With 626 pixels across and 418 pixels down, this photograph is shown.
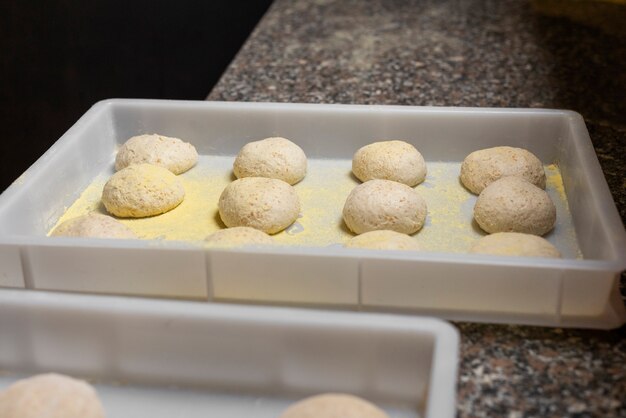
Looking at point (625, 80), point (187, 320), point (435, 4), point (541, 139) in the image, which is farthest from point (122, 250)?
point (435, 4)

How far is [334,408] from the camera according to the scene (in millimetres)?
849

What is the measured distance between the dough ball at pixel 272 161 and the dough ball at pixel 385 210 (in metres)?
0.19

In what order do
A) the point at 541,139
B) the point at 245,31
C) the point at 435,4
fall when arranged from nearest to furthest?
the point at 541,139 → the point at 435,4 → the point at 245,31

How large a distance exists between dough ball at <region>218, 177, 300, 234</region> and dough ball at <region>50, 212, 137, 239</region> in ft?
0.62

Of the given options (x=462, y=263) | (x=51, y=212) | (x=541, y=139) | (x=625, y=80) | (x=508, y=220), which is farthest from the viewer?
(x=625, y=80)

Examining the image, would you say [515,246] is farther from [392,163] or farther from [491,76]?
[491,76]

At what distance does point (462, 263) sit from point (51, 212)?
79 cm

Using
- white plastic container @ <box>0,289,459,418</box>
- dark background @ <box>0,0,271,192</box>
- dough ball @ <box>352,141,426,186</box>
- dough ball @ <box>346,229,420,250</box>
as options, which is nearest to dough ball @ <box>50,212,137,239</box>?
white plastic container @ <box>0,289,459,418</box>

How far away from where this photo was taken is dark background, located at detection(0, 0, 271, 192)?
6.68ft

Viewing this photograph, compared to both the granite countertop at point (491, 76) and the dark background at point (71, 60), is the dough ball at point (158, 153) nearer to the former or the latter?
the granite countertop at point (491, 76)

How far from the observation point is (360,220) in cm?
136

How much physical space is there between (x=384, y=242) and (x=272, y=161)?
0.41 m

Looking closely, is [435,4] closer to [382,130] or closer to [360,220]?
[382,130]

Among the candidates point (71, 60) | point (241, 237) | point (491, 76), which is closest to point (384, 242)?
point (241, 237)
